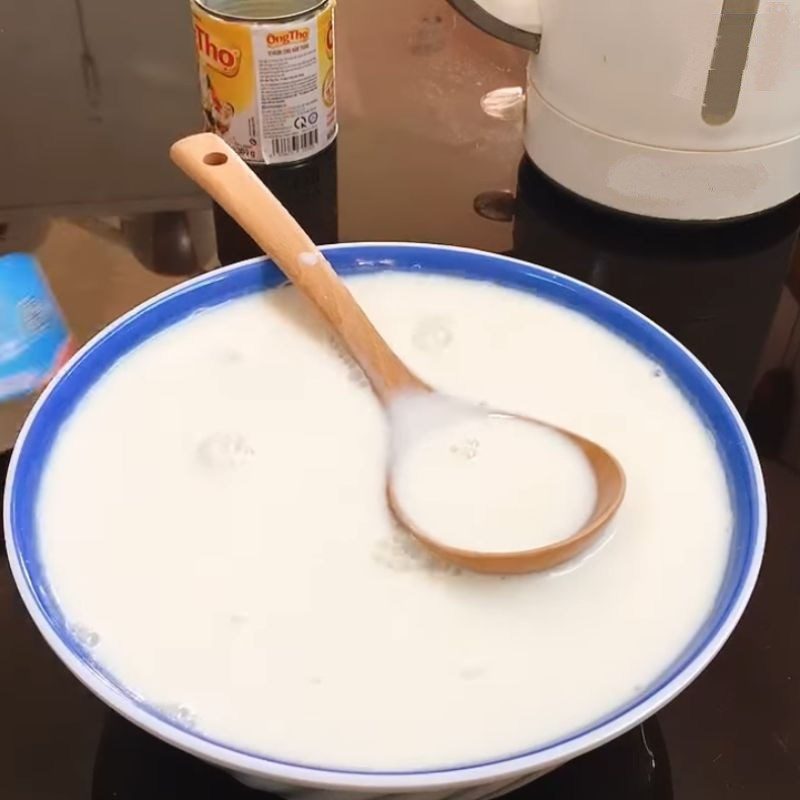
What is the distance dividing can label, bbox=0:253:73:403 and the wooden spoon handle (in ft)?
0.38

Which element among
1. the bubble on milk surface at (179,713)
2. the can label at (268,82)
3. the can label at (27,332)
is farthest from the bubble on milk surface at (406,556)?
the can label at (268,82)

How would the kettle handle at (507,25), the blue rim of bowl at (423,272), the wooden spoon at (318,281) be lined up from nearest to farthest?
the blue rim of bowl at (423,272) → the wooden spoon at (318,281) → the kettle handle at (507,25)

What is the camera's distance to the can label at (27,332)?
1.99 feet

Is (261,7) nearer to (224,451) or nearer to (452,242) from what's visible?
(452,242)

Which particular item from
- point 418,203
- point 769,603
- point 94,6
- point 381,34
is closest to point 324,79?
point 418,203

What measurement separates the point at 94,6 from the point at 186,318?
509 millimetres

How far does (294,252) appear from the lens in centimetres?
59

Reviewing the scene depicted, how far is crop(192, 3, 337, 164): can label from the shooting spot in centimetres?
71

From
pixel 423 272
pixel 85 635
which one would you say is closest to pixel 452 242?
pixel 423 272

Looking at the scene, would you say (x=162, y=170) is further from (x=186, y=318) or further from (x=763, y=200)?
(x=763, y=200)

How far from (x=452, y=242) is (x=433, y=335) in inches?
6.8

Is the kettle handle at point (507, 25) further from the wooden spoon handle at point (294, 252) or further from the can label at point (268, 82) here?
the wooden spoon handle at point (294, 252)

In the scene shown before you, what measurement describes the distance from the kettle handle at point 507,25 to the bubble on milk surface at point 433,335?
225mm

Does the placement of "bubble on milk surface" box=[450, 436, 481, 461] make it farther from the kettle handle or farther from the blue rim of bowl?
the kettle handle
